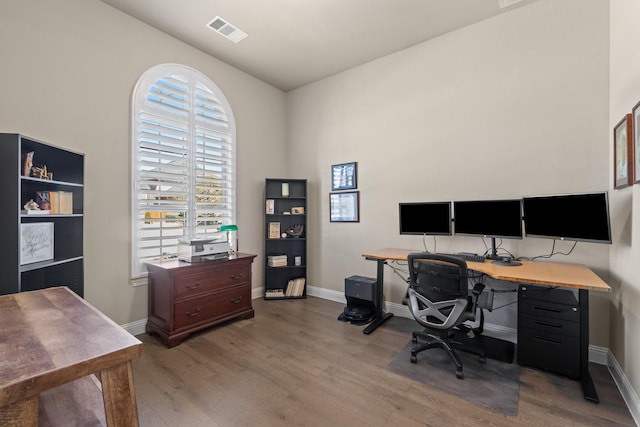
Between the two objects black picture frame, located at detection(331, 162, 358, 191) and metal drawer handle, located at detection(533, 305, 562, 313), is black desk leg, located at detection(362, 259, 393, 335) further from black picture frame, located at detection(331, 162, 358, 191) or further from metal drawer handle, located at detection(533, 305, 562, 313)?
metal drawer handle, located at detection(533, 305, 562, 313)

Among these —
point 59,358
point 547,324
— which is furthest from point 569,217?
point 59,358

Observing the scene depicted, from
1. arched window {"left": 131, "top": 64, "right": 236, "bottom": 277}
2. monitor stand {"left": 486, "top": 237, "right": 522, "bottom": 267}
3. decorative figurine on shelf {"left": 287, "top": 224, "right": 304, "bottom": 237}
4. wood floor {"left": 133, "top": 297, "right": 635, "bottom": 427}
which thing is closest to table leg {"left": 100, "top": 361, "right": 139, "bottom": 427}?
wood floor {"left": 133, "top": 297, "right": 635, "bottom": 427}

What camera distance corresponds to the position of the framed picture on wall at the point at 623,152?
1.84 m

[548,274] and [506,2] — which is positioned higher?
[506,2]

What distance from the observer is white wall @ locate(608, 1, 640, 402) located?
1.83 m

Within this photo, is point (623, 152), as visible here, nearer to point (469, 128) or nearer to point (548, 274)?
point (548, 274)

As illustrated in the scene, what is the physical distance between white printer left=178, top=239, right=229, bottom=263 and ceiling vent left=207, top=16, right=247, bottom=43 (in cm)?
233

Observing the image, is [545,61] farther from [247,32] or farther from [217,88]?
[217,88]

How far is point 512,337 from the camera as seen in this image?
2.73 metres

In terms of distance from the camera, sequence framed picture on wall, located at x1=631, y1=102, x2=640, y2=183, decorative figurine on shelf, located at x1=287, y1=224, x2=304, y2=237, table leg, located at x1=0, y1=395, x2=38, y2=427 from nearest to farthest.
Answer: table leg, located at x1=0, y1=395, x2=38, y2=427
framed picture on wall, located at x1=631, y1=102, x2=640, y2=183
decorative figurine on shelf, located at x1=287, y1=224, x2=304, y2=237

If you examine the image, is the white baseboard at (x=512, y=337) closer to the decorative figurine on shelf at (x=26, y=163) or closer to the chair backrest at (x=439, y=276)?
the chair backrest at (x=439, y=276)

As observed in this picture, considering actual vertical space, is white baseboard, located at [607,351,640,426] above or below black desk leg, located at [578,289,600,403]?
below

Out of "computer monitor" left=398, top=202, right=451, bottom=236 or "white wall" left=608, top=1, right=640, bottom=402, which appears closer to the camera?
"white wall" left=608, top=1, right=640, bottom=402

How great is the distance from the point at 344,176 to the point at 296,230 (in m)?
1.12
